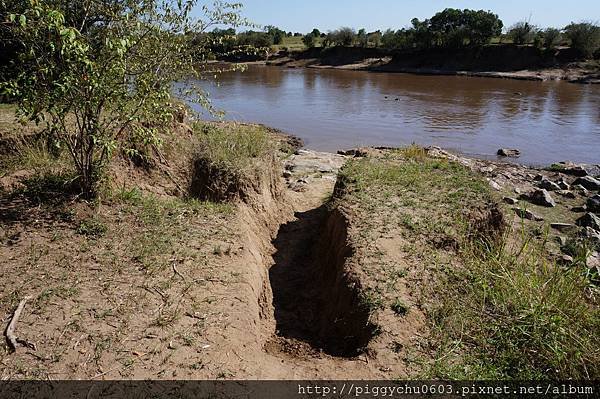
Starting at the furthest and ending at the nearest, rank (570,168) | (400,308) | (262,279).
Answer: (570,168), (262,279), (400,308)

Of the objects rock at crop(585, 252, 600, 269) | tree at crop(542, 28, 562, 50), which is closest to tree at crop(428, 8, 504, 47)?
tree at crop(542, 28, 562, 50)

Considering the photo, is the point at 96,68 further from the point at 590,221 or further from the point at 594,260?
the point at 590,221

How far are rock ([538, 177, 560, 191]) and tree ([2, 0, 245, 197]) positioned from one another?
979 cm

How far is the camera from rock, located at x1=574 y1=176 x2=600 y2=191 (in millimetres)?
11711

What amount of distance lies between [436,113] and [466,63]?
27905 mm

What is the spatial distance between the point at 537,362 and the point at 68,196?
5223 millimetres

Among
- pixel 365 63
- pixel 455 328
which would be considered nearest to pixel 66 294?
pixel 455 328

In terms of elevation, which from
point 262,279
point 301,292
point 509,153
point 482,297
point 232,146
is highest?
point 232,146

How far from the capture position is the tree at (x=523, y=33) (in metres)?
47.2

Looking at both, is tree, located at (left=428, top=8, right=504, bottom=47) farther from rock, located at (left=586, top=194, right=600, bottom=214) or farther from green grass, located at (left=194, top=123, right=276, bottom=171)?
green grass, located at (left=194, top=123, right=276, bottom=171)

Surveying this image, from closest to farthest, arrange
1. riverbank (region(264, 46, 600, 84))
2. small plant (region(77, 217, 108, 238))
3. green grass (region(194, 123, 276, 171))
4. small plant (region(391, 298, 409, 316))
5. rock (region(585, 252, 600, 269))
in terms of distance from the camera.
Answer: small plant (region(391, 298, 409, 316))
small plant (region(77, 217, 108, 238))
green grass (region(194, 123, 276, 171))
rock (region(585, 252, 600, 269))
riverbank (region(264, 46, 600, 84))

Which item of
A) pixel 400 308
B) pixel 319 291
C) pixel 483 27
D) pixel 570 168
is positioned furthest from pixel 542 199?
pixel 483 27

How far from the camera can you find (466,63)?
48.0 metres

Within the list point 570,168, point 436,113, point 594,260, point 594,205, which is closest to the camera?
point 594,260
